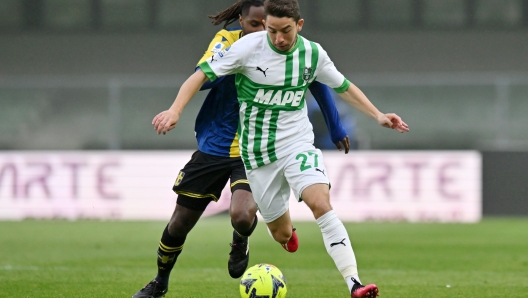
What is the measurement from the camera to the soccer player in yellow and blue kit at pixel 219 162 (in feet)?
22.7

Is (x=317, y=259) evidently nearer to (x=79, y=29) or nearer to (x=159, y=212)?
(x=159, y=212)

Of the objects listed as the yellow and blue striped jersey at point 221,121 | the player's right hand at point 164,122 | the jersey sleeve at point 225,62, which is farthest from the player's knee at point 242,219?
the player's right hand at point 164,122

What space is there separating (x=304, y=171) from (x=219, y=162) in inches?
42.6

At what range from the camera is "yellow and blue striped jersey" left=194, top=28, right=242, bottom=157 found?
7096mm

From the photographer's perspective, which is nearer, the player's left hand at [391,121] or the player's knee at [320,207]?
the player's knee at [320,207]

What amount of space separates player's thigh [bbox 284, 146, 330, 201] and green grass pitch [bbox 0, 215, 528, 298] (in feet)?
4.42

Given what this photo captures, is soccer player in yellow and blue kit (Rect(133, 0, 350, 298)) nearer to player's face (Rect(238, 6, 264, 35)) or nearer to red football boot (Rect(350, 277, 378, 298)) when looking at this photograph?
player's face (Rect(238, 6, 264, 35))

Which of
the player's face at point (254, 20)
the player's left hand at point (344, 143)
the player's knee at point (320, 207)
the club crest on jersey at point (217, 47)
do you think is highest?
the player's face at point (254, 20)

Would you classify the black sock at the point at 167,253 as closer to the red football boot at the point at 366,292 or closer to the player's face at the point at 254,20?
the player's face at the point at 254,20

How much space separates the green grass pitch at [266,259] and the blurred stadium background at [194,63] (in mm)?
2344

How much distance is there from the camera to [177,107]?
588 cm

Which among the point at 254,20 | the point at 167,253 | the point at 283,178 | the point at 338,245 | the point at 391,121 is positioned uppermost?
the point at 254,20

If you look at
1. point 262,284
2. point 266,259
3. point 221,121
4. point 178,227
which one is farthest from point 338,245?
point 266,259

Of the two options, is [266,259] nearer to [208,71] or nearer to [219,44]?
[219,44]
